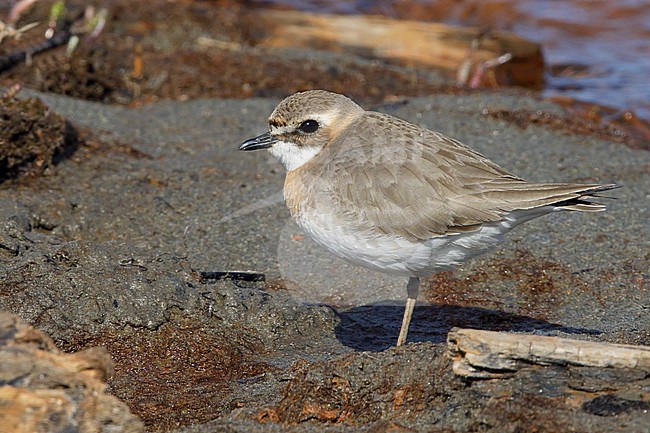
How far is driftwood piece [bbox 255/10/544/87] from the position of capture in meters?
11.5

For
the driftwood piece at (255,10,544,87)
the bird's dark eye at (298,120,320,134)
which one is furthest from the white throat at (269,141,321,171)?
the driftwood piece at (255,10,544,87)

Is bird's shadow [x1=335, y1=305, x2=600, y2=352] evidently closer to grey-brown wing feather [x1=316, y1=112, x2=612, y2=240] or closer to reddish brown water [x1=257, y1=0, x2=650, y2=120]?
grey-brown wing feather [x1=316, y1=112, x2=612, y2=240]

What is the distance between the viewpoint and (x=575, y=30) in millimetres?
14969

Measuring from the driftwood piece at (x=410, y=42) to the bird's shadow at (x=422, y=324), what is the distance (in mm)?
5986

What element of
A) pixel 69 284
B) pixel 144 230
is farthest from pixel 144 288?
pixel 144 230

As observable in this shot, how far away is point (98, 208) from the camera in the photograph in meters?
6.68

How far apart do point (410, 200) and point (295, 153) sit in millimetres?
978

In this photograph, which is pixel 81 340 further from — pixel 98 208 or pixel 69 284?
pixel 98 208

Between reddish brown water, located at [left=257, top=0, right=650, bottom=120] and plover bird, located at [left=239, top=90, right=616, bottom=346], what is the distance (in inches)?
269

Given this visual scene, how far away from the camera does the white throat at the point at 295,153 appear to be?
5512 millimetres

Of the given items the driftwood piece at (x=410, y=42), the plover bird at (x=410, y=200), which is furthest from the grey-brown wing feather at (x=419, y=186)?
the driftwood piece at (x=410, y=42)

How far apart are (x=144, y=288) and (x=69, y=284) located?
45 centimetres

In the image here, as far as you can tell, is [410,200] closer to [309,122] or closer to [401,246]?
[401,246]

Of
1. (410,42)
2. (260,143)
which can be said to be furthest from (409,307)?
(410,42)
